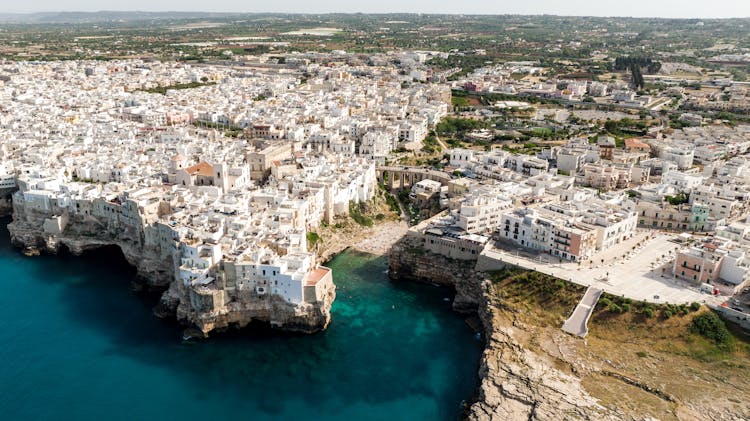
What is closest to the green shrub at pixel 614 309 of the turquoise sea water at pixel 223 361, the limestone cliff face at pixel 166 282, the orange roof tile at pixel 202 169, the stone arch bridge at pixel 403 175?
the turquoise sea water at pixel 223 361

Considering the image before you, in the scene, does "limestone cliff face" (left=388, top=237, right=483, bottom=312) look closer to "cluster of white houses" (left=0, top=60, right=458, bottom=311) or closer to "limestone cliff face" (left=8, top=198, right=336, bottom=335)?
"cluster of white houses" (left=0, top=60, right=458, bottom=311)

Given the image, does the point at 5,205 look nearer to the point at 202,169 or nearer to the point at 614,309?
the point at 202,169

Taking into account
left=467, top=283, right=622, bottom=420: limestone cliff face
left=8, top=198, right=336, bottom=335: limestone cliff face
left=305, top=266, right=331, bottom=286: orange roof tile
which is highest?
left=305, top=266, right=331, bottom=286: orange roof tile

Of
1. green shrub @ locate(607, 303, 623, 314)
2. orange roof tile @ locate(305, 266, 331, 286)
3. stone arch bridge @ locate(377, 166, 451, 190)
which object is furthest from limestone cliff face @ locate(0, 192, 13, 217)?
green shrub @ locate(607, 303, 623, 314)

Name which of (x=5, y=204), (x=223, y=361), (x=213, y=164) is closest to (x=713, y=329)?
(x=223, y=361)

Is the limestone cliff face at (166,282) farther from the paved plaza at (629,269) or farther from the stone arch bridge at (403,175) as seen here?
the stone arch bridge at (403,175)

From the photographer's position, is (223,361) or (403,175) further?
(403,175)

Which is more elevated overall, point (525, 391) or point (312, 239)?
point (312, 239)
